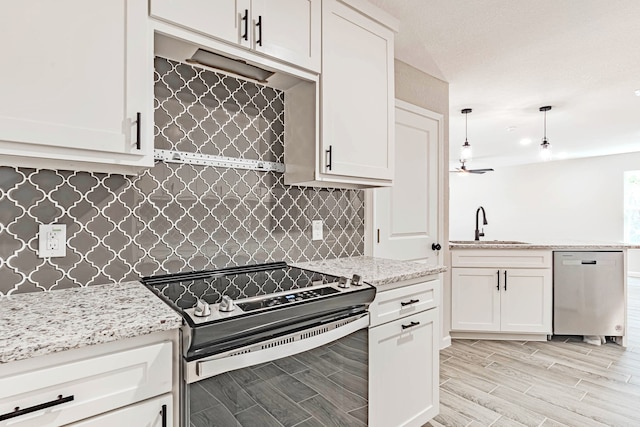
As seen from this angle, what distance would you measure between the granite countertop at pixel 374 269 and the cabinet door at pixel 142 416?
0.91 meters

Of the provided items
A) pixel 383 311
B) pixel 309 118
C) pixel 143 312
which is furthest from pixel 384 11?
pixel 143 312

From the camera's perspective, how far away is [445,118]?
3.25 meters

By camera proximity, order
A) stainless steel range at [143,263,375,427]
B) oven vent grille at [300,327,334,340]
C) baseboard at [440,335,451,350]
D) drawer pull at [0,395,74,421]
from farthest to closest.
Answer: baseboard at [440,335,451,350] < oven vent grille at [300,327,334,340] < stainless steel range at [143,263,375,427] < drawer pull at [0,395,74,421]

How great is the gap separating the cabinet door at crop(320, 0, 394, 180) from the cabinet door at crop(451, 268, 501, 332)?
1.83 meters

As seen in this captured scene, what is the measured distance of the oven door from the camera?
1.04 m

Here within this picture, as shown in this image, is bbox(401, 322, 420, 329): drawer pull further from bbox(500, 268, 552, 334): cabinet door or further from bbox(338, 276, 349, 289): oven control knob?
bbox(500, 268, 552, 334): cabinet door

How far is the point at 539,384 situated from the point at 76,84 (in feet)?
10.4

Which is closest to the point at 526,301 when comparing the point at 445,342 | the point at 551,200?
the point at 445,342

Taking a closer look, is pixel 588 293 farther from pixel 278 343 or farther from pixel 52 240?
pixel 52 240

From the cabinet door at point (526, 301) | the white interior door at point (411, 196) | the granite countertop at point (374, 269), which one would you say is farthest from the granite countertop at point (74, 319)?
the cabinet door at point (526, 301)

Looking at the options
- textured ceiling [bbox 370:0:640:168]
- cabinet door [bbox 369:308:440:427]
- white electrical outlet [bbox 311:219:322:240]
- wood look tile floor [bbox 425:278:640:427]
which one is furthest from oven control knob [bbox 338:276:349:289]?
textured ceiling [bbox 370:0:640:168]

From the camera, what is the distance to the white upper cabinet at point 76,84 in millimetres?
1045

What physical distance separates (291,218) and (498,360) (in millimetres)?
2215

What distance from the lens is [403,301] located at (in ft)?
5.75
